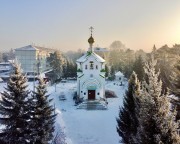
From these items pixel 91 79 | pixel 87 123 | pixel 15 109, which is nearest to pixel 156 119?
pixel 15 109

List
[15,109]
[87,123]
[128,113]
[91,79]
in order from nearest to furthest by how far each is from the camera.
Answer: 1. [15,109]
2. [128,113]
3. [87,123]
4. [91,79]

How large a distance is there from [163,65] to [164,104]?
38164mm

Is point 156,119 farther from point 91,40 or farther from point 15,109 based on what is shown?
point 91,40

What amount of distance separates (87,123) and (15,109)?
14.6 m

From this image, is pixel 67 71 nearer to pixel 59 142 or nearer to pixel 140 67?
pixel 140 67

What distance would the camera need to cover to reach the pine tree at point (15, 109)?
15.8m

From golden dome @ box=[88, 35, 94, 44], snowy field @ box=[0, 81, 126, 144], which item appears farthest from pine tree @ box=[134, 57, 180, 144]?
golden dome @ box=[88, 35, 94, 44]

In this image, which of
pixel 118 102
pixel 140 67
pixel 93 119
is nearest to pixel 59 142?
pixel 93 119

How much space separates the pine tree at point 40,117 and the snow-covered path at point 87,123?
280 inches

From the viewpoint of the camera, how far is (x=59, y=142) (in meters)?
22.1

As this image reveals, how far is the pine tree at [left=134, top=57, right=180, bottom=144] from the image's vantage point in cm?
934

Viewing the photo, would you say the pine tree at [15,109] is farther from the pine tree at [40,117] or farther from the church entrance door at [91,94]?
the church entrance door at [91,94]

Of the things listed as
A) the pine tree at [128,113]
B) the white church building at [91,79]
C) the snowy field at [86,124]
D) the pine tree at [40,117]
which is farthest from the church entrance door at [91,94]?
the pine tree at [40,117]

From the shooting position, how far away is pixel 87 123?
2928cm
